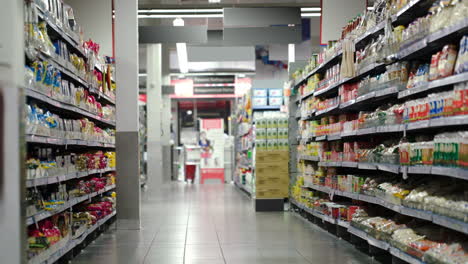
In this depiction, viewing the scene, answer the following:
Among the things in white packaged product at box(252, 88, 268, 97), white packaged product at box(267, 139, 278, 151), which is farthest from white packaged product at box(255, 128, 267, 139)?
white packaged product at box(252, 88, 268, 97)

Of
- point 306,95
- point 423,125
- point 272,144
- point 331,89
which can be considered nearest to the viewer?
point 423,125

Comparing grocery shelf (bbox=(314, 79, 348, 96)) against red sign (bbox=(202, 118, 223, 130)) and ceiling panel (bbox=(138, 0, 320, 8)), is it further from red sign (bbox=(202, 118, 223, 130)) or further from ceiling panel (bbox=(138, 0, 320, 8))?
red sign (bbox=(202, 118, 223, 130))

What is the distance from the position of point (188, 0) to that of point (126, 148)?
5682 mm

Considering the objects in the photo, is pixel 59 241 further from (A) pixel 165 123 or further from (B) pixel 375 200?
(A) pixel 165 123

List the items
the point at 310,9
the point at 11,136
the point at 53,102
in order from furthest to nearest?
the point at 310,9
the point at 53,102
the point at 11,136

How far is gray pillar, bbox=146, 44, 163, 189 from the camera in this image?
52.3 feet

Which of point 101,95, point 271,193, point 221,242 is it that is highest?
point 101,95

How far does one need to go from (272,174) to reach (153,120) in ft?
21.6

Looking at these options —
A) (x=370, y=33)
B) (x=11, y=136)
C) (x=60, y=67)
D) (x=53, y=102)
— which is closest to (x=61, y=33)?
(x=60, y=67)

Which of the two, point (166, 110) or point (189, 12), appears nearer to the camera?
point (189, 12)

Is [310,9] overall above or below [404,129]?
above

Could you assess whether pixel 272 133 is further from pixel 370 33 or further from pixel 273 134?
pixel 370 33

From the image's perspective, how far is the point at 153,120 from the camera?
52.9 ft

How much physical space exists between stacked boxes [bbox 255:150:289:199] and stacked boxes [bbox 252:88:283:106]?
164 centimetres
